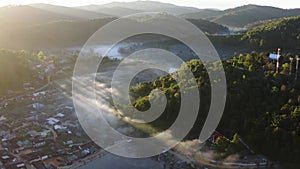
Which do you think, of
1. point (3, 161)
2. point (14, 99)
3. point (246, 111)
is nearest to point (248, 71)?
point (246, 111)

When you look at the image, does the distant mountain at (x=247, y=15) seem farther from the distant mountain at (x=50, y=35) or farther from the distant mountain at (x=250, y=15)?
the distant mountain at (x=50, y=35)

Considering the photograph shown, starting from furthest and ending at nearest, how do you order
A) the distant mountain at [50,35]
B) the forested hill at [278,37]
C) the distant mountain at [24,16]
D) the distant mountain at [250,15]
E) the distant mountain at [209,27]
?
1. the distant mountain at [250,15]
2. the distant mountain at [24,16]
3. the distant mountain at [209,27]
4. the distant mountain at [50,35]
5. the forested hill at [278,37]

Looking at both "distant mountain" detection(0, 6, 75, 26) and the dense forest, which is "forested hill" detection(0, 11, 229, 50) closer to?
"distant mountain" detection(0, 6, 75, 26)

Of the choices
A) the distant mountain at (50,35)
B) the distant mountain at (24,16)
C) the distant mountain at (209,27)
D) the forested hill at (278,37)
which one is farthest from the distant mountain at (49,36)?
the forested hill at (278,37)

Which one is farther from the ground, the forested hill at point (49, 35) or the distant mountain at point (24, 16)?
the distant mountain at point (24, 16)

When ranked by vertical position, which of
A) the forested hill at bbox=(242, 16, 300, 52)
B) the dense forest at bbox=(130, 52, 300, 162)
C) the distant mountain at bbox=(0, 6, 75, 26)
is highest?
the distant mountain at bbox=(0, 6, 75, 26)

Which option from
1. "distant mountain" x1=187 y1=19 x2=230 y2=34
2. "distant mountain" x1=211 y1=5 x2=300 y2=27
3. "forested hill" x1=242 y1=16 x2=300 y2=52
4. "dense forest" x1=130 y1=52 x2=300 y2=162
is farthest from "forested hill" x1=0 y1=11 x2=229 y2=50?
"distant mountain" x1=211 y1=5 x2=300 y2=27

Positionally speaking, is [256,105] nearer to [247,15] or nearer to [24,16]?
[24,16]

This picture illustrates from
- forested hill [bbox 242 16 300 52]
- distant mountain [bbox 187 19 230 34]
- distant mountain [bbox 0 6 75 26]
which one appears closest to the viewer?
forested hill [bbox 242 16 300 52]

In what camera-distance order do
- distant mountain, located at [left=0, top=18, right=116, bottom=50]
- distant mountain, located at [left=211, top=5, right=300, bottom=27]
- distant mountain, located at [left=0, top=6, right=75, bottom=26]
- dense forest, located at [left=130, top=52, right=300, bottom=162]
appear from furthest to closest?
distant mountain, located at [left=211, top=5, right=300, bottom=27]
distant mountain, located at [left=0, top=6, right=75, bottom=26]
distant mountain, located at [left=0, top=18, right=116, bottom=50]
dense forest, located at [left=130, top=52, right=300, bottom=162]
